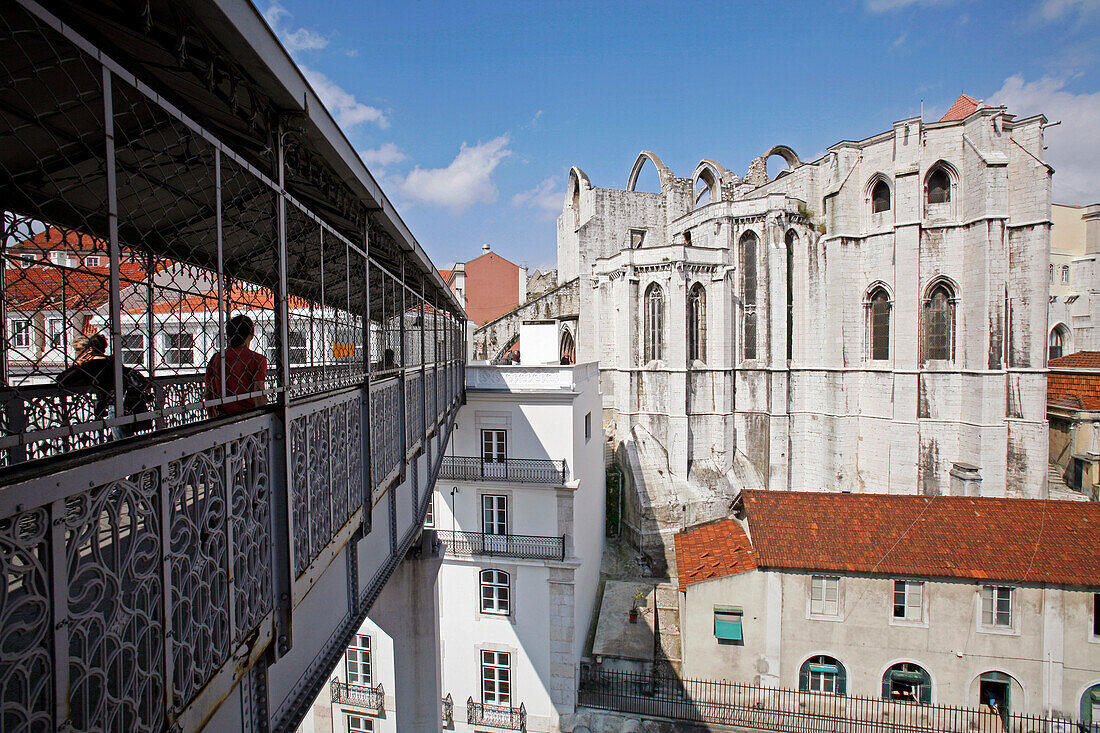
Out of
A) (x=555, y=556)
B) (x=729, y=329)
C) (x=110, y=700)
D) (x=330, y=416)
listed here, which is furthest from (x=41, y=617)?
(x=729, y=329)

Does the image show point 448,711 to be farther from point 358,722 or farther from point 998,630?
point 998,630

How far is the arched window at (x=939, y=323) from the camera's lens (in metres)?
20.6

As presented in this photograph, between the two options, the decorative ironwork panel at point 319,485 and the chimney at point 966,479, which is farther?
the chimney at point 966,479

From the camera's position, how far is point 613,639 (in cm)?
1451

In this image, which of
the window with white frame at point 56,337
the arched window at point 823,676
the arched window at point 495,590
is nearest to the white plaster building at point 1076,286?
the arched window at point 823,676

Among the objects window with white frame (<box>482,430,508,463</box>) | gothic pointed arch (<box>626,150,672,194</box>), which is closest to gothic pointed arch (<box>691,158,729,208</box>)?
gothic pointed arch (<box>626,150,672,194</box>)

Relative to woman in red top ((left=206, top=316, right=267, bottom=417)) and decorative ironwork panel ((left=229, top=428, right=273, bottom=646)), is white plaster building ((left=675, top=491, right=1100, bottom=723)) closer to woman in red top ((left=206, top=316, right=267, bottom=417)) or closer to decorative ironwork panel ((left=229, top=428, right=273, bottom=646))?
woman in red top ((left=206, top=316, right=267, bottom=417))

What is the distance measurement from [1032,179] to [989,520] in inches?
544

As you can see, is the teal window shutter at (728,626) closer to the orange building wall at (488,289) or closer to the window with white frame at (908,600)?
the window with white frame at (908,600)

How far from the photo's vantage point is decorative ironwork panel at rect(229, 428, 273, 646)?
2012mm

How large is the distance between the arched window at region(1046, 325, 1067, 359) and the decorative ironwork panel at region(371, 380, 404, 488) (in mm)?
42416

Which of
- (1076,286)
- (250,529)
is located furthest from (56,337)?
(1076,286)

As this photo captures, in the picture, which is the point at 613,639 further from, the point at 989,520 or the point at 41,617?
the point at 41,617

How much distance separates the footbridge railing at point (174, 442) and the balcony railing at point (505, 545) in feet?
29.8
